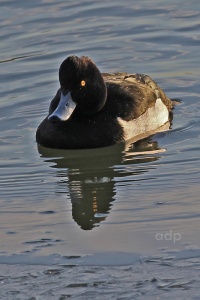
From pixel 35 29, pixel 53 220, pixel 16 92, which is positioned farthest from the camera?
pixel 35 29

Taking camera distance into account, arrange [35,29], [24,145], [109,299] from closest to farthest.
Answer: [109,299] < [24,145] < [35,29]

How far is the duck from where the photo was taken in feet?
39.7

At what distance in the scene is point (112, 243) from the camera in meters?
8.67

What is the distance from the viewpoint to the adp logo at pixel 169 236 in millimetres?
8672

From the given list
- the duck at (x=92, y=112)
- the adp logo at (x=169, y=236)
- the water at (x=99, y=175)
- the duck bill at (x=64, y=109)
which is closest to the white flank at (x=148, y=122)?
the duck at (x=92, y=112)

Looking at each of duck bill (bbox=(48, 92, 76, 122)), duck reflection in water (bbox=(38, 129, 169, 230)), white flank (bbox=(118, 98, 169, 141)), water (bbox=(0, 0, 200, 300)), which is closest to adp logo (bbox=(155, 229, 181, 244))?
water (bbox=(0, 0, 200, 300))

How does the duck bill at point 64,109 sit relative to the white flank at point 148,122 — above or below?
above

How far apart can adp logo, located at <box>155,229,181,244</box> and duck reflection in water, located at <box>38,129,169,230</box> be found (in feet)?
2.41

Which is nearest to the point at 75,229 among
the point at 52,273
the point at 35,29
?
the point at 52,273

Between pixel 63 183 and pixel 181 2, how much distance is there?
7.20m

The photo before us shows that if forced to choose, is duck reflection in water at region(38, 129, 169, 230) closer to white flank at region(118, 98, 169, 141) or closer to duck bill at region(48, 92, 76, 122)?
white flank at region(118, 98, 169, 141)

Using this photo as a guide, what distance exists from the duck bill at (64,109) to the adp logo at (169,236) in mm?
3413

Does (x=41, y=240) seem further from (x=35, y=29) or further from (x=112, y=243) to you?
(x=35, y=29)

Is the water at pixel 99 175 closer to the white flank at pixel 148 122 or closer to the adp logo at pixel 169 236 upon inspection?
the adp logo at pixel 169 236
